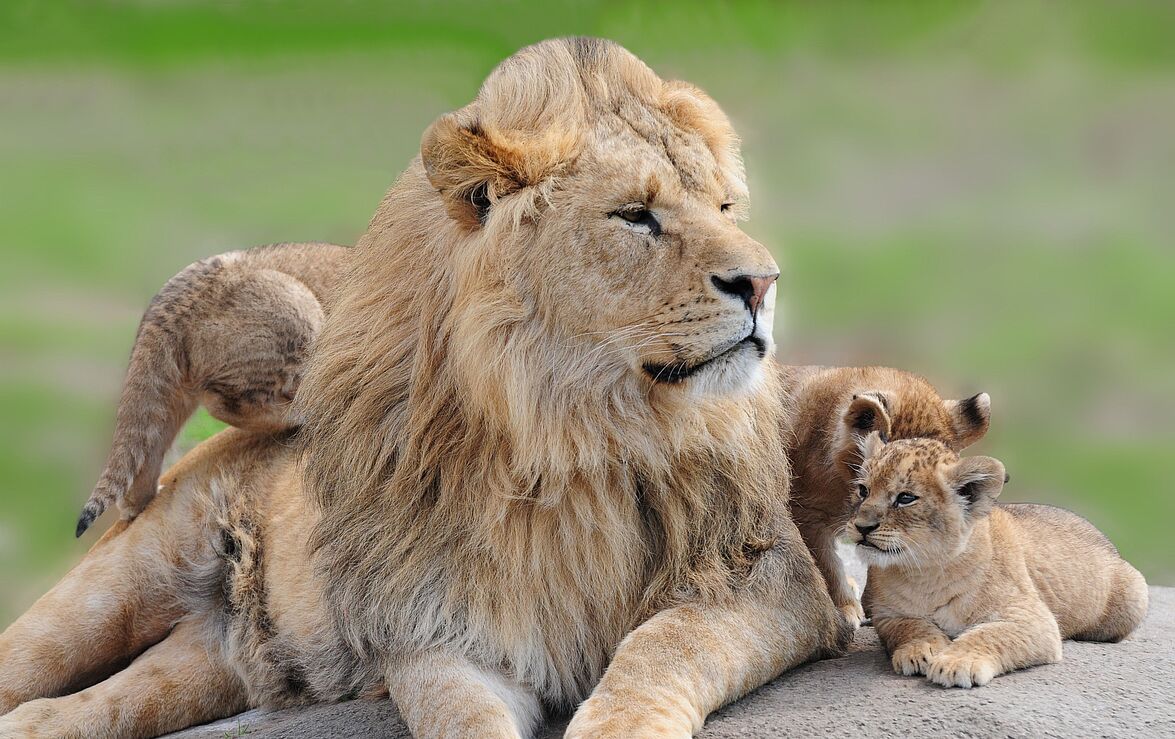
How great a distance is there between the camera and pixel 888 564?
3498 millimetres

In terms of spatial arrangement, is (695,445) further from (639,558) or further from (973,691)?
(973,691)

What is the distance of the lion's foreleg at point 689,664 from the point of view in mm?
2859

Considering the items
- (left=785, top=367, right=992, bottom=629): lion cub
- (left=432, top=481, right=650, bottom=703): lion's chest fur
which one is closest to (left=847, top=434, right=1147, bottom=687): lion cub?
(left=785, top=367, right=992, bottom=629): lion cub

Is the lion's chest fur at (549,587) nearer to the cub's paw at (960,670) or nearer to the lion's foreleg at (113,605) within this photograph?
the cub's paw at (960,670)

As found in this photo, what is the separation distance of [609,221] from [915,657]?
4.39 feet

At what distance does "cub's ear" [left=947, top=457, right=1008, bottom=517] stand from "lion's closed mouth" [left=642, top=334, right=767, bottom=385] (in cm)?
81

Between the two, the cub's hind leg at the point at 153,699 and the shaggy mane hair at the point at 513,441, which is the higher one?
the shaggy mane hair at the point at 513,441

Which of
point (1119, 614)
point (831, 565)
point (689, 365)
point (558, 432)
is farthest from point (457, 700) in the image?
point (1119, 614)

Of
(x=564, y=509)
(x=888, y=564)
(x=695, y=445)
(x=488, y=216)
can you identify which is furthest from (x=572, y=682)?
(x=488, y=216)

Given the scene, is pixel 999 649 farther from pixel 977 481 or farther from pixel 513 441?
pixel 513 441

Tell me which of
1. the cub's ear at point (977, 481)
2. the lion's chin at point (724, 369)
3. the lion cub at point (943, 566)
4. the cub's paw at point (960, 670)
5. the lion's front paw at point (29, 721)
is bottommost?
the lion's front paw at point (29, 721)

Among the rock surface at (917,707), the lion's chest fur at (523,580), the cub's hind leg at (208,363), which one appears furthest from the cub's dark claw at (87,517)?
the lion's chest fur at (523,580)

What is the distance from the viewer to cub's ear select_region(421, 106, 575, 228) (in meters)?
3.03

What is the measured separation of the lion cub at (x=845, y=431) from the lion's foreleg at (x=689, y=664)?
0.54m
